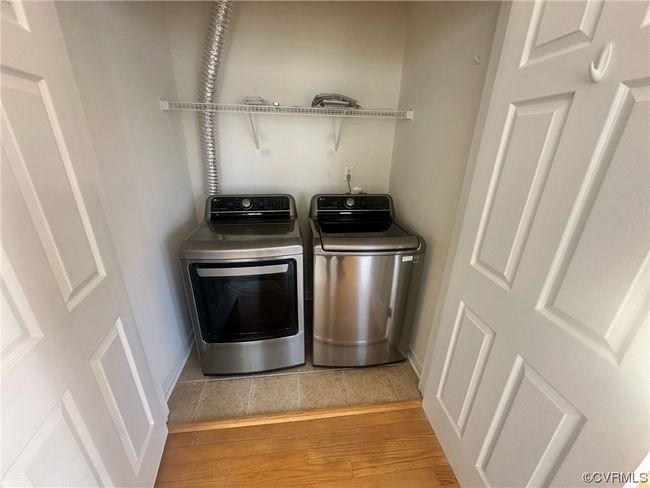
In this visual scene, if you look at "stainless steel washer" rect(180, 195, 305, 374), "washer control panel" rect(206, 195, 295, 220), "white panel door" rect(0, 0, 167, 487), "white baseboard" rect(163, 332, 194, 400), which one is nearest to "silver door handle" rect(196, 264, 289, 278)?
"stainless steel washer" rect(180, 195, 305, 374)

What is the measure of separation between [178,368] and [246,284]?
80 centimetres

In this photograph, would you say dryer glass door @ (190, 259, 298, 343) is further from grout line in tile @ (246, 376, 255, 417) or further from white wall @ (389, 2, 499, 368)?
white wall @ (389, 2, 499, 368)

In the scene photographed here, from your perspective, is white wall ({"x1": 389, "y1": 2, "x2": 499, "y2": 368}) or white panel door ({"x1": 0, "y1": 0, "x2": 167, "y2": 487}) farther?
white wall ({"x1": 389, "y1": 2, "x2": 499, "y2": 368})

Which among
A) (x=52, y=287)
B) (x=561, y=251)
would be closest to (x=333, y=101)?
(x=561, y=251)

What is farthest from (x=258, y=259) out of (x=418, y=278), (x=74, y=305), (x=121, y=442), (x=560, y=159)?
(x=560, y=159)

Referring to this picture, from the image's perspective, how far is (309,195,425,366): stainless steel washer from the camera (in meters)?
1.42

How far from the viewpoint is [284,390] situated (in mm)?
1613

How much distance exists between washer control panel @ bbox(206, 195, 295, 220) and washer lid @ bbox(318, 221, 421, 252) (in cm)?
31

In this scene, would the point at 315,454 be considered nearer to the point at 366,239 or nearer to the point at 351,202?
the point at 366,239

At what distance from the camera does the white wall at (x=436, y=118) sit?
3.87 feet

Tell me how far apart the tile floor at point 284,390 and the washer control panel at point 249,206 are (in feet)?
3.30

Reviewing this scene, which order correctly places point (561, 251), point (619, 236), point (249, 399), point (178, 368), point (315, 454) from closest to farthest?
point (619, 236), point (561, 251), point (315, 454), point (249, 399), point (178, 368)

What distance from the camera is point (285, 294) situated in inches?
58.5

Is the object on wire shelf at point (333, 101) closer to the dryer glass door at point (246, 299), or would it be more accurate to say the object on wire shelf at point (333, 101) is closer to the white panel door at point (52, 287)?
the dryer glass door at point (246, 299)
